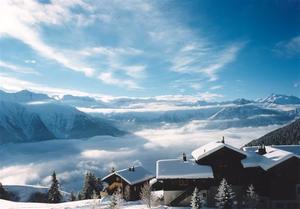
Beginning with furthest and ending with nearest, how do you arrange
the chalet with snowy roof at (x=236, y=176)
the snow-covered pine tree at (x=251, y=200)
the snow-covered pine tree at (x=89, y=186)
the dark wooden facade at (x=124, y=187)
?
the snow-covered pine tree at (x=89, y=186)
the dark wooden facade at (x=124, y=187)
the chalet with snowy roof at (x=236, y=176)
the snow-covered pine tree at (x=251, y=200)

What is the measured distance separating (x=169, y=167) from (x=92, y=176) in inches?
1725

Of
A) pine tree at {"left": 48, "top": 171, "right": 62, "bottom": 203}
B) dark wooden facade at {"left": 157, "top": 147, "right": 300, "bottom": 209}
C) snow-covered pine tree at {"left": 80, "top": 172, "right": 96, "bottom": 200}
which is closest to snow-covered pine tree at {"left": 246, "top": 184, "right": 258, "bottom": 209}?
dark wooden facade at {"left": 157, "top": 147, "right": 300, "bottom": 209}

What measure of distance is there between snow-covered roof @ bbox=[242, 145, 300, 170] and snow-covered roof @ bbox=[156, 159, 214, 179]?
6247 millimetres

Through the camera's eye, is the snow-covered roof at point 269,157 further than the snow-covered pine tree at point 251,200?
Yes

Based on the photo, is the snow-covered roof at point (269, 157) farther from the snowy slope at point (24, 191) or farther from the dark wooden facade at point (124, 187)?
the snowy slope at point (24, 191)

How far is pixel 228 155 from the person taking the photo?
56.2 metres

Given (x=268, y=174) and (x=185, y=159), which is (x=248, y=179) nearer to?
(x=268, y=174)

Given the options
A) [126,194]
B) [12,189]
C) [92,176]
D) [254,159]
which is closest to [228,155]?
[254,159]

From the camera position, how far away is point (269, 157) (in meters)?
56.7

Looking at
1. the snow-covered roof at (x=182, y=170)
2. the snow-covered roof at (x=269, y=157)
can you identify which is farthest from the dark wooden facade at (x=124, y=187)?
the snow-covered roof at (x=269, y=157)

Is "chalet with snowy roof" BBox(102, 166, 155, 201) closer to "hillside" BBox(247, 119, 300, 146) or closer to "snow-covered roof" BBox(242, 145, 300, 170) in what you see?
"snow-covered roof" BBox(242, 145, 300, 170)

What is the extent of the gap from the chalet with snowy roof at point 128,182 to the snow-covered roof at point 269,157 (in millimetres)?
18246

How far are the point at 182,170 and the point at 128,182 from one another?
13463mm

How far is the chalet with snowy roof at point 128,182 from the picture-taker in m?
65.6
